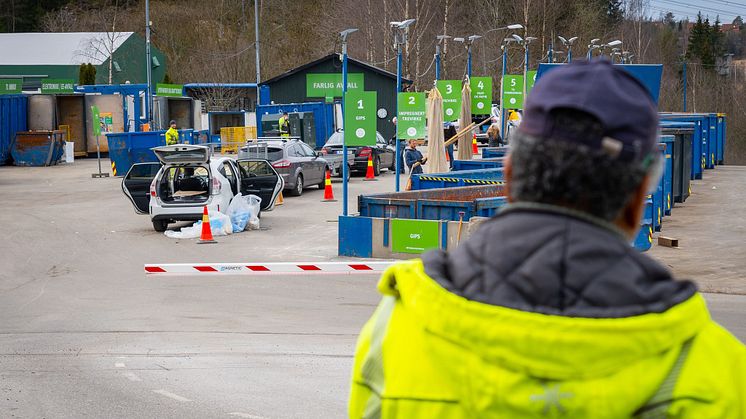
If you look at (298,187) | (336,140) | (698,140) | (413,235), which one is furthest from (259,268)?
(698,140)

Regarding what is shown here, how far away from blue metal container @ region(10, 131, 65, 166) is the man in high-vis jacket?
145ft

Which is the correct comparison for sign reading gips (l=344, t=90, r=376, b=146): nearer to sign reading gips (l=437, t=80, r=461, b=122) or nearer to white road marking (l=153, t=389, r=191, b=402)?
sign reading gips (l=437, t=80, r=461, b=122)

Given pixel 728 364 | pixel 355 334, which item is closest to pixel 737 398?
pixel 728 364

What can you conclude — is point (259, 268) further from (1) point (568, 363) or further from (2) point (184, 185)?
(1) point (568, 363)

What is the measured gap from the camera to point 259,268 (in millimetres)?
14172

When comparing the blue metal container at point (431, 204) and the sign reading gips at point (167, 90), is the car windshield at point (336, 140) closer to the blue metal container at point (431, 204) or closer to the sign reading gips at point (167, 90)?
the blue metal container at point (431, 204)

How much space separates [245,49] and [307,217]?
52.7m

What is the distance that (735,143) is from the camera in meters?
77.6

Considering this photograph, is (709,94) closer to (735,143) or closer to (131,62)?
(735,143)

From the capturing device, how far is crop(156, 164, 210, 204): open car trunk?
68.7ft

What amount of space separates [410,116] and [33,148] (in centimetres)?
2595

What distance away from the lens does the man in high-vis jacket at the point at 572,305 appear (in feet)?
6.05

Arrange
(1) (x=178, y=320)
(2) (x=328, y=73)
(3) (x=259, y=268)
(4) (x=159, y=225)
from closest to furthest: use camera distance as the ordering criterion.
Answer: (1) (x=178, y=320) → (3) (x=259, y=268) → (4) (x=159, y=225) → (2) (x=328, y=73)

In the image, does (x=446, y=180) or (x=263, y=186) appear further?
(x=263, y=186)
